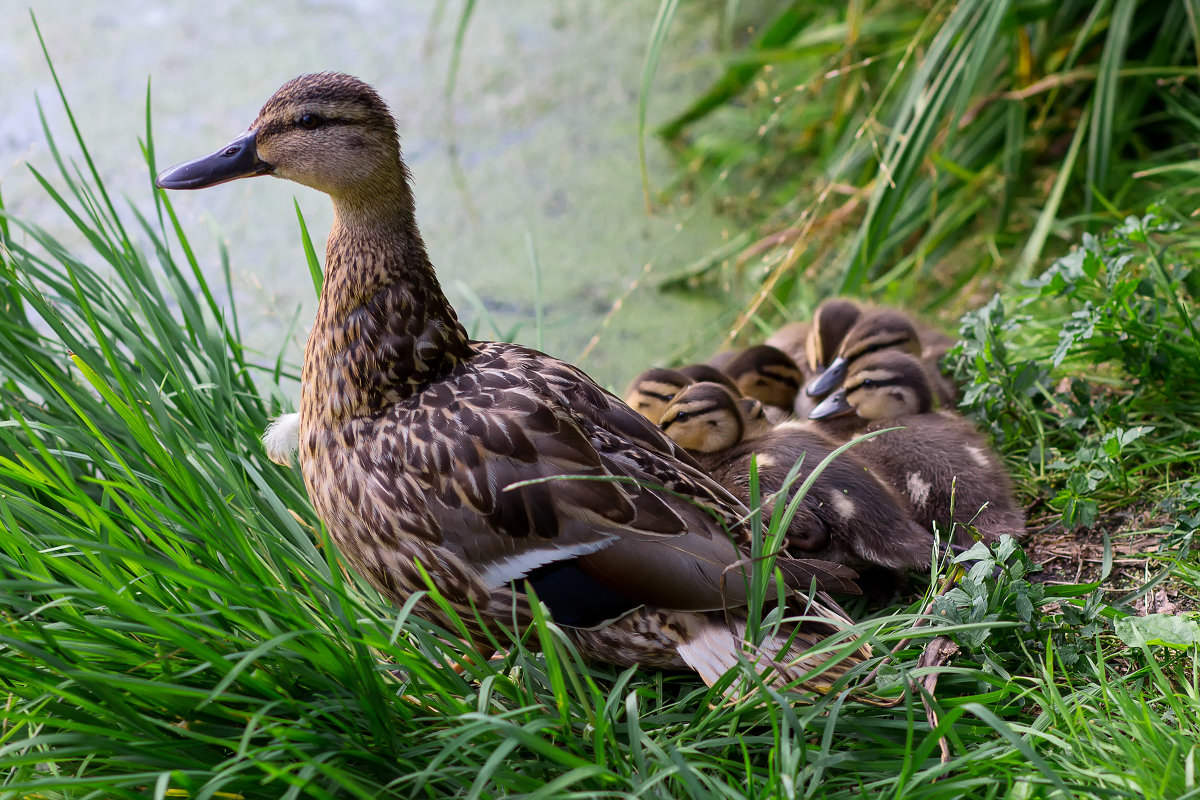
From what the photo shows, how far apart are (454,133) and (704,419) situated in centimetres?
240

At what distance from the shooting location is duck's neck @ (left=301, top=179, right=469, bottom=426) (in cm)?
182

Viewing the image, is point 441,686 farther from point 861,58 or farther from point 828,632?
point 861,58

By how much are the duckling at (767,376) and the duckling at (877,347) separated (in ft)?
0.31

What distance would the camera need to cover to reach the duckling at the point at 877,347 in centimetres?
250

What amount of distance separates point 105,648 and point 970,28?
8.49ft

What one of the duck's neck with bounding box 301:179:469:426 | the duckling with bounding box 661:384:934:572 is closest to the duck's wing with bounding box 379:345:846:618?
the duck's neck with bounding box 301:179:469:426

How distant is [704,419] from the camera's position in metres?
2.24

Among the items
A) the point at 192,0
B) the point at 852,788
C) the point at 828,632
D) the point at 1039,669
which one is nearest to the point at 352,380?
the point at 828,632

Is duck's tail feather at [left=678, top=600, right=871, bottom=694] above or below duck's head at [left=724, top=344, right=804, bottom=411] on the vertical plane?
below

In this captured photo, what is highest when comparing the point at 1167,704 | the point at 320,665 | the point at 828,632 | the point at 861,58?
the point at 861,58

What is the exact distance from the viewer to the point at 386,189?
6.18 ft

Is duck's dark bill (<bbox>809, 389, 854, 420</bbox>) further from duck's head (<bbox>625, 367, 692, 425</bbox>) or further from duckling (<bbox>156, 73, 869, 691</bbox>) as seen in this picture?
duckling (<bbox>156, 73, 869, 691</bbox>)

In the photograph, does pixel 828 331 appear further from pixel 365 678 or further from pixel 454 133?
pixel 454 133

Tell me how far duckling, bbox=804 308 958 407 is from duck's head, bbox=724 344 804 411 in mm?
94
